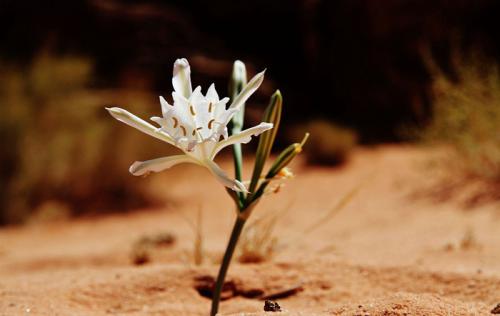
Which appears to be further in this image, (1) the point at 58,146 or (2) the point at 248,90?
(1) the point at 58,146

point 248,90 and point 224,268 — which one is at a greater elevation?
point 248,90

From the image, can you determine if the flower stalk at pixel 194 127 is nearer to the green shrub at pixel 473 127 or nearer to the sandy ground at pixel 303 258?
the sandy ground at pixel 303 258

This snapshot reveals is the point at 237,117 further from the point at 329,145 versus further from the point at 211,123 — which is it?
the point at 329,145

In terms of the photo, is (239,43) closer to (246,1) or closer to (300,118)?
(246,1)

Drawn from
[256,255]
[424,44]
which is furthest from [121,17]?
[256,255]

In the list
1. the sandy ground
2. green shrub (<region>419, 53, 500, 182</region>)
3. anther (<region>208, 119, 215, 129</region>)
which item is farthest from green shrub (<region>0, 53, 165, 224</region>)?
anther (<region>208, 119, 215, 129</region>)

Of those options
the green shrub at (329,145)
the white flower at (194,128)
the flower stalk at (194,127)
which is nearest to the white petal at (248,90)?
the flower stalk at (194,127)

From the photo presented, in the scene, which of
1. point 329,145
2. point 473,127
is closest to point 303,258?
point 473,127
